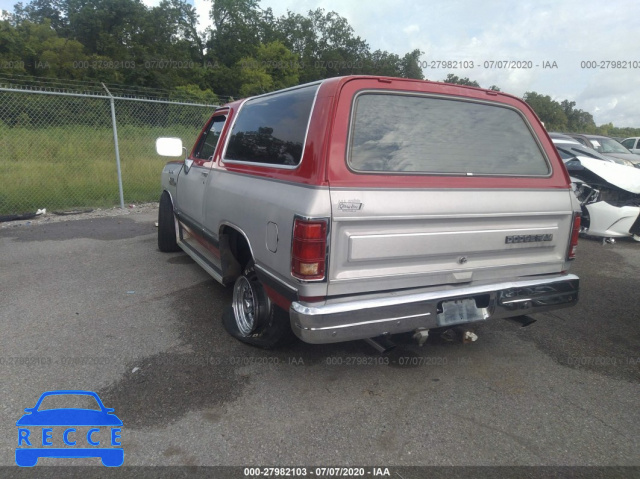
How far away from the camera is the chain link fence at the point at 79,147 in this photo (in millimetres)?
8414

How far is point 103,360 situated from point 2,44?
34.2 meters

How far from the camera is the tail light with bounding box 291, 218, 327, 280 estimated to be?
97.3 inches

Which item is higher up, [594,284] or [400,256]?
[400,256]

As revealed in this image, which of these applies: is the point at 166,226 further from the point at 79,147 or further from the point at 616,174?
the point at 616,174

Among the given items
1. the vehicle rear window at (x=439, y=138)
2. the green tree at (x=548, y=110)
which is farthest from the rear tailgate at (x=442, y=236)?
the green tree at (x=548, y=110)

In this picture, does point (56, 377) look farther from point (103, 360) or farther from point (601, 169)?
point (601, 169)

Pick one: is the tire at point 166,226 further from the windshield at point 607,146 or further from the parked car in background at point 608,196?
the windshield at point 607,146

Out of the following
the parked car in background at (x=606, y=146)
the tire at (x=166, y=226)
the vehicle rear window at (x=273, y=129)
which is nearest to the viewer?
the vehicle rear window at (x=273, y=129)

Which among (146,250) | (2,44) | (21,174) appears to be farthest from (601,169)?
(2,44)

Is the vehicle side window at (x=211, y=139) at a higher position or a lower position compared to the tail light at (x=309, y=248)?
higher

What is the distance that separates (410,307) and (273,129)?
5.37 ft

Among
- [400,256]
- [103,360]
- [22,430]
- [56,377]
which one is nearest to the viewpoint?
[22,430]

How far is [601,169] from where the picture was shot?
281 inches

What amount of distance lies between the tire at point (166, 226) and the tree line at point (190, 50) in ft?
72.2
